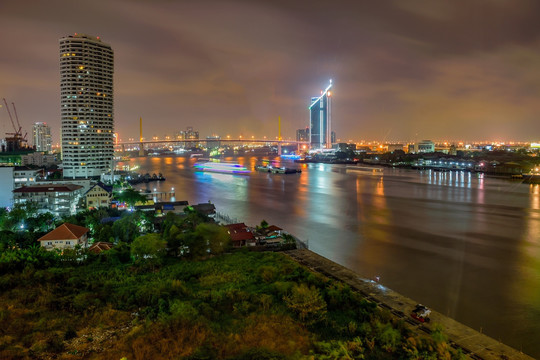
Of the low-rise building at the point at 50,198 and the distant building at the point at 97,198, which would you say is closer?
the low-rise building at the point at 50,198

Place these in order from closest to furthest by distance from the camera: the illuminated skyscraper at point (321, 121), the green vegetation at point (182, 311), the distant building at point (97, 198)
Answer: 1. the green vegetation at point (182, 311)
2. the distant building at point (97, 198)
3. the illuminated skyscraper at point (321, 121)

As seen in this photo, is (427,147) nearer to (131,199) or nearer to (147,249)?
(131,199)

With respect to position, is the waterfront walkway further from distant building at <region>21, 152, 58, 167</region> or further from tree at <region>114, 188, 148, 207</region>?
distant building at <region>21, 152, 58, 167</region>

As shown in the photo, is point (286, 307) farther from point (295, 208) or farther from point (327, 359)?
point (295, 208)

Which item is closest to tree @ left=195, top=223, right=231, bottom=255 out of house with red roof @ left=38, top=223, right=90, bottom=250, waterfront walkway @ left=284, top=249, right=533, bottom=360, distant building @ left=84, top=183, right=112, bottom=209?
waterfront walkway @ left=284, top=249, right=533, bottom=360

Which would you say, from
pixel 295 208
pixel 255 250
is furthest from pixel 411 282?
pixel 295 208

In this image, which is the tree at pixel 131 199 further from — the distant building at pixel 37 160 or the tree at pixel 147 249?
the distant building at pixel 37 160

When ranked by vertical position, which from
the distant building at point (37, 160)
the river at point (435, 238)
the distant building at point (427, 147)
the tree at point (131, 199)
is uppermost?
the distant building at point (427, 147)

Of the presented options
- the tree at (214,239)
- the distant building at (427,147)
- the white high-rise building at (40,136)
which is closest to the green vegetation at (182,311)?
the tree at (214,239)
